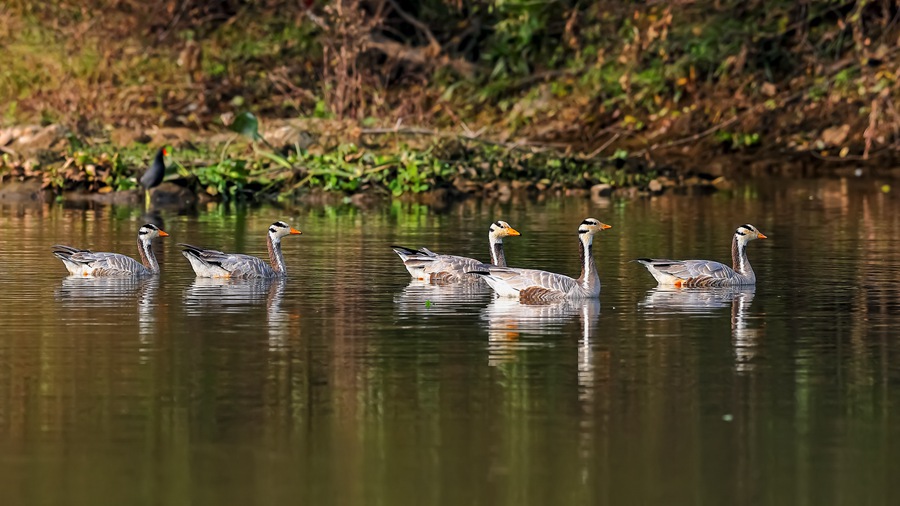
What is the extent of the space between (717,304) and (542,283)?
69.4 inches

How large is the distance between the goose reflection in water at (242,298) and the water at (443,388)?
0.21ft

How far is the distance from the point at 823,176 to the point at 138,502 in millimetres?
31103

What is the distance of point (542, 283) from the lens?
18.6 metres

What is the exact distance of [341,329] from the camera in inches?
648

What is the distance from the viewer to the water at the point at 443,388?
10586mm

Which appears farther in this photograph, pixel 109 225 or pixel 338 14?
pixel 338 14

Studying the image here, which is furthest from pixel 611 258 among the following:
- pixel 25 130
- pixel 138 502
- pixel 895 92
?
pixel 25 130

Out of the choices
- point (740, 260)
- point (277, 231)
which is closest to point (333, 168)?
point (277, 231)

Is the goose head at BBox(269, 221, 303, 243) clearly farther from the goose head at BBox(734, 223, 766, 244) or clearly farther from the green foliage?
the green foliage

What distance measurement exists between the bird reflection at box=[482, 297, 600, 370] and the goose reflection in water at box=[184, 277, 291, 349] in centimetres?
186

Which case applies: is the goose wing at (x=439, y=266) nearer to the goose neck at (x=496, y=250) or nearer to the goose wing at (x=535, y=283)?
the goose neck at (x=496, y=250)

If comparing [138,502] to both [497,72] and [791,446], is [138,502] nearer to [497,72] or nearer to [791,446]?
[791,446]

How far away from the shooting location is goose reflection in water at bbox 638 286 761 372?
51.9 ft

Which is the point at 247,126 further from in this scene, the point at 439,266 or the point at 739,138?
the point at 439,266
